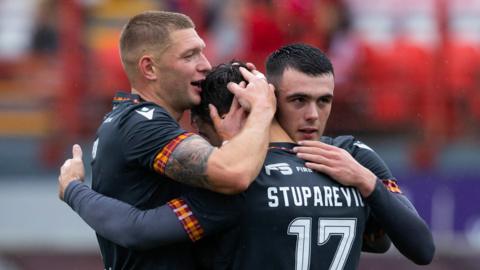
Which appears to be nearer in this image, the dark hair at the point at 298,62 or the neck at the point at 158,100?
the dark hair at the point at 298,62

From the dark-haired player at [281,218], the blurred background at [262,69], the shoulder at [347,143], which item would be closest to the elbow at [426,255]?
the dark-haired player at [281,218]

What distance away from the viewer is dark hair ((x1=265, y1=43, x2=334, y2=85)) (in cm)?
472

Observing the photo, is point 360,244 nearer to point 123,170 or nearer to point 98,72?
point 123,170

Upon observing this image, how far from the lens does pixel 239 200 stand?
451 centimetres

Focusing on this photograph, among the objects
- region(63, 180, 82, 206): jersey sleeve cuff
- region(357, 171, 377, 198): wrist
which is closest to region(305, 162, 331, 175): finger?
region(357, 171, 377, 198): wrist

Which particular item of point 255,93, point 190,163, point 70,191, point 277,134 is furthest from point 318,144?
point 70,191

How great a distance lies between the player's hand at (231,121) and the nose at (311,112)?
0.25 meters

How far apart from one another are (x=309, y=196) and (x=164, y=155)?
0.59m

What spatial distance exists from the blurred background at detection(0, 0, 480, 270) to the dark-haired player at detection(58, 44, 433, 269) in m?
4.37

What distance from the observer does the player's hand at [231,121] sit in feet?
15.3

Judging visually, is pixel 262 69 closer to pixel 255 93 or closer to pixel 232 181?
pixel 255 93

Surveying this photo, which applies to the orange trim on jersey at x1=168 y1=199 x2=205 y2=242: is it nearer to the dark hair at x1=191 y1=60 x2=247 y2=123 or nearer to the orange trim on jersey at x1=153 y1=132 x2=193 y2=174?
the orange trim on jersey at x1=153 y1=132 x2=193 y2=174

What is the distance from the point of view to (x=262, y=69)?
9.85 metres

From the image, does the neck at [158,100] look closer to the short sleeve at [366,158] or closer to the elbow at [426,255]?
the short sleeve at [366,158]
